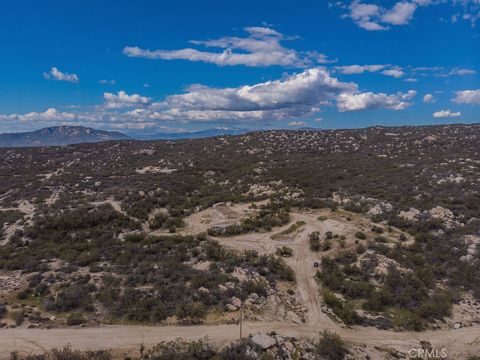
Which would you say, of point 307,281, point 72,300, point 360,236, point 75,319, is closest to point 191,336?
point 75,319

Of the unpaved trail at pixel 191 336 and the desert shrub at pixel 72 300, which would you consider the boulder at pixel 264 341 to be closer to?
the unpaved trail at pixel 191 336

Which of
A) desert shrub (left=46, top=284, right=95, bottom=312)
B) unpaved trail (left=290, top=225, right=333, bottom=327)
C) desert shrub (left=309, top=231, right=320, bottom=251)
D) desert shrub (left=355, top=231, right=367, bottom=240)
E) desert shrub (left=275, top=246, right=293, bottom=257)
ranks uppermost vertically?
desert shrub (left=46, top=284, right=95, bottom=312)

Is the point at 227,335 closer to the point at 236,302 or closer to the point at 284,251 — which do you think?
the point at 236,302

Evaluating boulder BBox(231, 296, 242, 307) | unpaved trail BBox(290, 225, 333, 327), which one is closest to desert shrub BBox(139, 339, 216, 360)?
boulder BBox(231, 296, 242, 307)

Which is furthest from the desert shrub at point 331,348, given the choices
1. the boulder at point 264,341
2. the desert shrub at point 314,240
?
the desert shrub at point 314,240

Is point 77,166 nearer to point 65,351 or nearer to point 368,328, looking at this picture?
point 65,351

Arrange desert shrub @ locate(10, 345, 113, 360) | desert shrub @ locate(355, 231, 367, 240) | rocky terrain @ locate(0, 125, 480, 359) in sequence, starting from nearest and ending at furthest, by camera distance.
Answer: desert shrub @ locate(10, 345, 113, 360) → rocky terrain @ locate(0, 125, 480, 359) → desert shrub @ locate(355, 231, 367, 240)

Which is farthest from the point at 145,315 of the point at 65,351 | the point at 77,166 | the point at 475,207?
the point at 77,166

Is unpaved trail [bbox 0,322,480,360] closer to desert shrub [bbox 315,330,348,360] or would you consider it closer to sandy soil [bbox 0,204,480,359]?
sandy soil [bbox 0,204,480,359]

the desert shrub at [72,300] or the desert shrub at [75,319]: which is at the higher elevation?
the desert shrub at [72,300]
